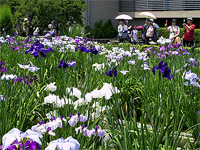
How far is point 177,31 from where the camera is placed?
10.0m

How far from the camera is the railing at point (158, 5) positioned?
69.0 feet

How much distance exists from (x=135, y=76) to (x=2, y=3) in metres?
12.8

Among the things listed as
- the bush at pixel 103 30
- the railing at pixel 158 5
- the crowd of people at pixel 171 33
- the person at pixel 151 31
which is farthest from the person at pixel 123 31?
the railing at pixel 158 5

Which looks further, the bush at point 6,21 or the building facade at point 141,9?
the building facade at point 141,9

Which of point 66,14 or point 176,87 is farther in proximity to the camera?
point 66,14

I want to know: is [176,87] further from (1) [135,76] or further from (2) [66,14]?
(2) [66,14]

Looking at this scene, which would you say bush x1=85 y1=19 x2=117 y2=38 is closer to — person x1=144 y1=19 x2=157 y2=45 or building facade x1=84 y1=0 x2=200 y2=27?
building facade x1=84 y1=0 x2=200 y2=27

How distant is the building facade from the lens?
68.7 ft

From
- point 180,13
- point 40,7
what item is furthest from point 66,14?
point 180,13

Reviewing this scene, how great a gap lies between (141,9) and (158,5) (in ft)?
4.15

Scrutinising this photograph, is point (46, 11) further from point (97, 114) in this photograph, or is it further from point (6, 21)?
point (97, 114)

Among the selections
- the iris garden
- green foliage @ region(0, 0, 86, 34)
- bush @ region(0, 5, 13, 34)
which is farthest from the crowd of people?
the iris garden

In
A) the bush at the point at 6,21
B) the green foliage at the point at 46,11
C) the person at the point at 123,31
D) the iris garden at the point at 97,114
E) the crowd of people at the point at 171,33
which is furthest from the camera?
the green foliage at the point at 46,11

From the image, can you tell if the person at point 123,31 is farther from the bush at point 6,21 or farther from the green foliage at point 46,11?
the bush at point 6,21
